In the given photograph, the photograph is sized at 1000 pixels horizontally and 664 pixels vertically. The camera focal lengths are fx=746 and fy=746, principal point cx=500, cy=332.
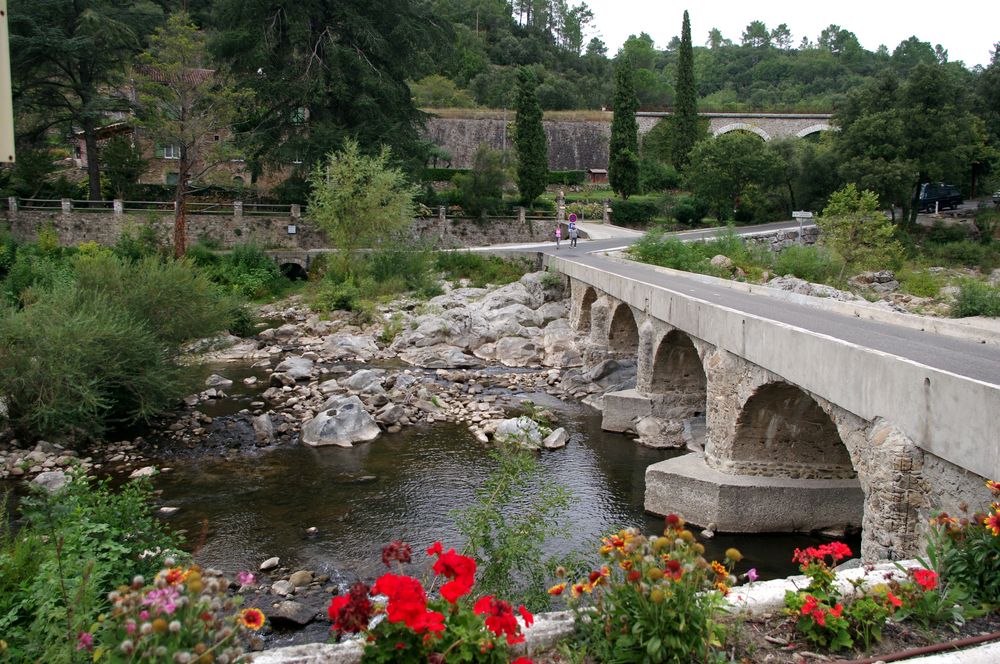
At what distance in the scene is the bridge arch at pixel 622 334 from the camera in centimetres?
2020

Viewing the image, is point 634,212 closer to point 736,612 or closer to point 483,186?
point 483,186

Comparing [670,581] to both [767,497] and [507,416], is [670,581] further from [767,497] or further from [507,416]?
[507,416]

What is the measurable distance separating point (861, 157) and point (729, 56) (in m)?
74.0

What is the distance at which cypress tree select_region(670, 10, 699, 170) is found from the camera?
50000 mm

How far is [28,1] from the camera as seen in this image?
35875 mm

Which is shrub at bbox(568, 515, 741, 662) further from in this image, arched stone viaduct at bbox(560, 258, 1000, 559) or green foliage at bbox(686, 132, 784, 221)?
green foliage at bbox(686, 132, 784, 221)

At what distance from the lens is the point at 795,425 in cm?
1108

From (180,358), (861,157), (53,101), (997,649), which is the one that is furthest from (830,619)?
(53,101)

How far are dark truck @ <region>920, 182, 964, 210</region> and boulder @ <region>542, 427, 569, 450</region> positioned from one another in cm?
3625

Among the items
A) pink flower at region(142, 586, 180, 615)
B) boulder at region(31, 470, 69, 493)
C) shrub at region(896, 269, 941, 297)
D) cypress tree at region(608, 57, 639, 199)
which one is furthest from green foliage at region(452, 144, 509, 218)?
pink flower at region(142, 586, 180, 615)

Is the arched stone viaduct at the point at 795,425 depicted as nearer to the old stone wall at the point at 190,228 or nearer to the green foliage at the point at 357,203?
the green foliage at the point at 357,203

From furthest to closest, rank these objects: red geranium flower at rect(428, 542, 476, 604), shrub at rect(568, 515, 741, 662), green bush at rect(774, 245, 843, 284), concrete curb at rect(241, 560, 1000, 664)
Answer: green bush at rect(774, 245, 843, 284) < concrete curb at rect(241, 560, 1000, 664) < shrub at rect(568, 515, 741, 662) < red geranium flower at rect(428, 542, 476, 604)

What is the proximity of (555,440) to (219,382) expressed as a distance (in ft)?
33.7

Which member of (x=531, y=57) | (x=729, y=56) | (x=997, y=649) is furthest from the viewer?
(x=729, y=56)
